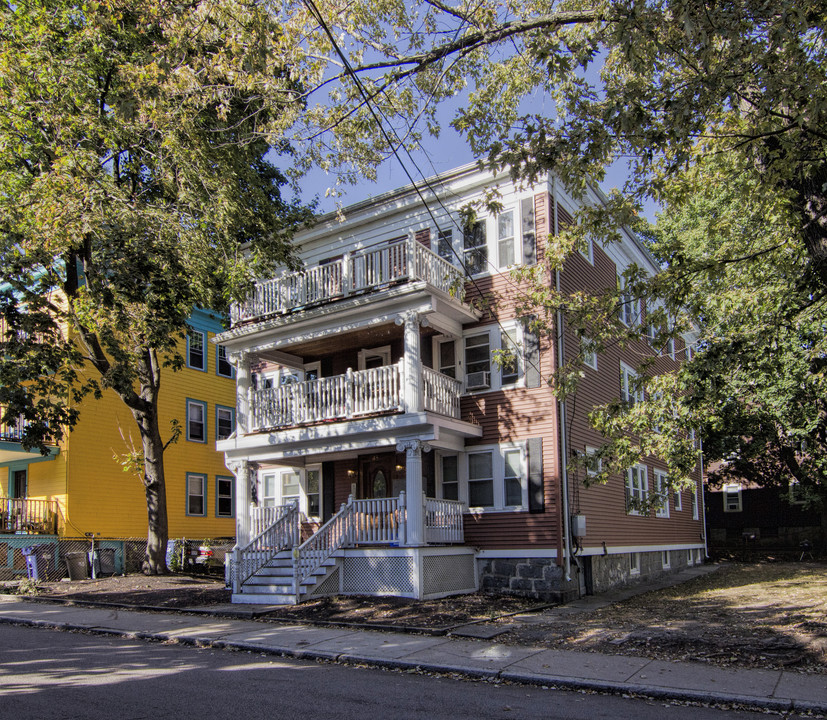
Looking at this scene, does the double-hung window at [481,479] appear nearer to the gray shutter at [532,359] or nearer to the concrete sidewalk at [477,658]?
the gray shutter at [532,359]

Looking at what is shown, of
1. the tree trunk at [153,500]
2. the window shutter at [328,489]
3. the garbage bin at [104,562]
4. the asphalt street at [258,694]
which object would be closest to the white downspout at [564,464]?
the window shutter at [328,489]

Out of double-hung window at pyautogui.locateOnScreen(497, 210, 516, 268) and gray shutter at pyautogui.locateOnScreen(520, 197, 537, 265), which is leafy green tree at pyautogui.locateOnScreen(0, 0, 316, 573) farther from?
gray shutter at pyautogui.locateOnScreen(520, 197, 537, 265)

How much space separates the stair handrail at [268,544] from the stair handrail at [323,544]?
1.74ft

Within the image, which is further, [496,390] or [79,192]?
[496,390]

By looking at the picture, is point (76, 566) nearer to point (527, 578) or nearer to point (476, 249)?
point (527, 578)

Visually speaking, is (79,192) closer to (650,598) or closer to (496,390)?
(496,390)

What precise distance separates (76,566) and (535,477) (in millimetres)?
12788

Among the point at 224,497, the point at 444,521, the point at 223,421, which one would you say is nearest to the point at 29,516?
the point at 224,497

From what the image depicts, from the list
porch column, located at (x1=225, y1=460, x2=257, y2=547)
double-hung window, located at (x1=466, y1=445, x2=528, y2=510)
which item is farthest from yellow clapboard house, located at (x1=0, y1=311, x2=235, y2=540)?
double-hung window, located at (x1=466, y1=445, x2=528, y2=510)

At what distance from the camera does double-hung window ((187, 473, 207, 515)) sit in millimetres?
26109

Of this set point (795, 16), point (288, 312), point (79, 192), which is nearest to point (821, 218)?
point (795, 16)

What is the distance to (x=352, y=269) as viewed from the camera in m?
17.1

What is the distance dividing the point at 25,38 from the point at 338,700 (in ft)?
47.2

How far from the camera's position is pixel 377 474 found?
706 inches
